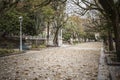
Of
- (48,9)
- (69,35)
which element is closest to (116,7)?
(48,9)

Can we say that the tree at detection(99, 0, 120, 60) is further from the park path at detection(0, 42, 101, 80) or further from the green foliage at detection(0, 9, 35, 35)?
the green foliage at detection(0, 9, 35, 35)

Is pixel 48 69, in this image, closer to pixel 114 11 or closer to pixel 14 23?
pixel 114 11

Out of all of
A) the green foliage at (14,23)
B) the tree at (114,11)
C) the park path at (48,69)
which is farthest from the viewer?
the green foliage at (14,23)

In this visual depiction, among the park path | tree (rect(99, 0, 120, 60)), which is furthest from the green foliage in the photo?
tree (rect(99, 0, 120, 60))

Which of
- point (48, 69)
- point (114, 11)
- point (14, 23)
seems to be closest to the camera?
point (48, 69)

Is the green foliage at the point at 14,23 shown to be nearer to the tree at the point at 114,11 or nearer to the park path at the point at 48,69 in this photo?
the park path at the point at 48,69

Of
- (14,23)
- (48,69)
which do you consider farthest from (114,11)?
(14,23)

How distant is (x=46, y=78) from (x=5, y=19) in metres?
31.9

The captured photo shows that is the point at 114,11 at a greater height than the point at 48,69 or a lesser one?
greater

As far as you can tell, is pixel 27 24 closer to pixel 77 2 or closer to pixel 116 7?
pixel 77 2

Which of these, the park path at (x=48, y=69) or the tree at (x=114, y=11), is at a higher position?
the tree at (x=114, y=11)

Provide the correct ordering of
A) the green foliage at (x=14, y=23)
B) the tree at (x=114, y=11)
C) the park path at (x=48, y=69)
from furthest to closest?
1. the green foliage at (x=14, y=23)
2. the tree at (x=114, y=11)
3. the park path at (x=48, y=69)

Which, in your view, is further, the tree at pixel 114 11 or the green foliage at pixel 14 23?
the green foliage at pixel 14 23

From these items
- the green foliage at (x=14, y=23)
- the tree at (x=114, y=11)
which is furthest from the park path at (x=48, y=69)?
the green foliage at (x=14, y=23)
